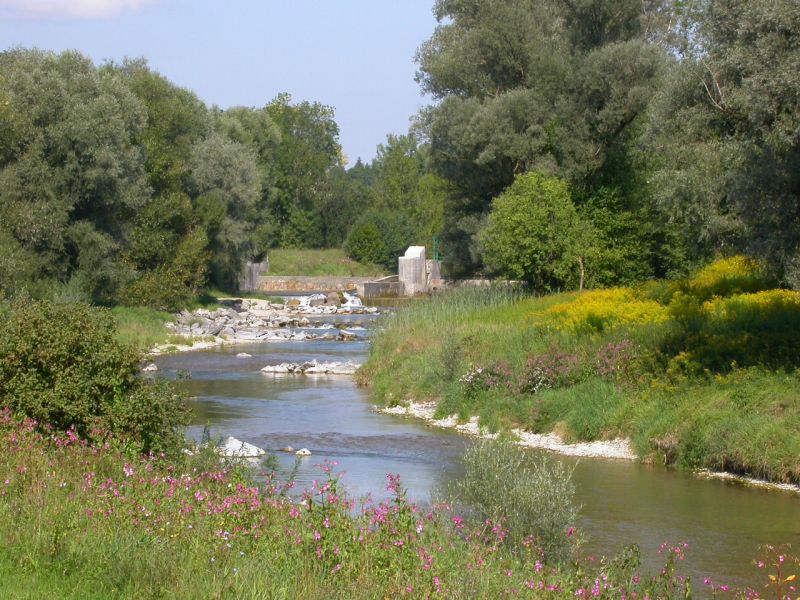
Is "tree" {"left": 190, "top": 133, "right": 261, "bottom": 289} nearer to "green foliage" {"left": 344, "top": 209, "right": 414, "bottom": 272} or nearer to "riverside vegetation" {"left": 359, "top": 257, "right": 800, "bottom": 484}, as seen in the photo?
"green foliage" {"left": 344, "top": 209, "right": 414, "bottom": 272}

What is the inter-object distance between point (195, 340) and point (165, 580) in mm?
37446

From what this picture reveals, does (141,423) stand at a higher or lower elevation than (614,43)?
lower

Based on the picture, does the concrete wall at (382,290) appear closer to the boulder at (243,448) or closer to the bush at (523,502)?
the boulder at (243,448)

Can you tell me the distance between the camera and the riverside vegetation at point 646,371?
17812 millimetres

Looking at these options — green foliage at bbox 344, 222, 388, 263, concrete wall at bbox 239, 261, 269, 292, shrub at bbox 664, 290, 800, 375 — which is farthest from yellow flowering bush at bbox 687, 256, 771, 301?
green foliage at bbox 344, 222, 388, 263

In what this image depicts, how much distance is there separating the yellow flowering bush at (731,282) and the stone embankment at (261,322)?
19.5 metres

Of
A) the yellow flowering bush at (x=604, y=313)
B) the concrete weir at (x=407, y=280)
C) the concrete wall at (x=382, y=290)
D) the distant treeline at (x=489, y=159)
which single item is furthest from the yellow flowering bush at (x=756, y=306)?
the concrete wall at (x=382, y=290)

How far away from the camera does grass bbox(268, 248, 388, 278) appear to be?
92.8 m

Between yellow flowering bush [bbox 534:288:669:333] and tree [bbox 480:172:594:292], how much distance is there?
7831 millimetres

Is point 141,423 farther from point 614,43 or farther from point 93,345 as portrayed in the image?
Result: point 614,43

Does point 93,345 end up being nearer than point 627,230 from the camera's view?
Yes

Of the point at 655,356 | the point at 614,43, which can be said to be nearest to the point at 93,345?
the point at 655,356

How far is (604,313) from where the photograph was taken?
24.8 meters

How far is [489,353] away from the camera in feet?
83.1
